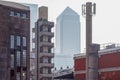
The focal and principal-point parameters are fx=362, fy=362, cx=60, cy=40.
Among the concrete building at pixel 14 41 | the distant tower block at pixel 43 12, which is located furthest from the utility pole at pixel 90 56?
the distant tower block at pixel 43 12

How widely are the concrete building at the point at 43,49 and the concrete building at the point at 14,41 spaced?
22.9 m

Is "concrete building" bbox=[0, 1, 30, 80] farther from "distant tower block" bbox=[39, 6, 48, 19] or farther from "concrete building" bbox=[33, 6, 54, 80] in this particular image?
"distant tower block" bbox=[39, 6, 48, 19]

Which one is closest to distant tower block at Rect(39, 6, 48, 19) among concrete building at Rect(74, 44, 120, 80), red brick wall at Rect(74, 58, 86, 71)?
red brick wall at Rect(74, 58, 86, 71)

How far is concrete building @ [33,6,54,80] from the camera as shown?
93600 mm

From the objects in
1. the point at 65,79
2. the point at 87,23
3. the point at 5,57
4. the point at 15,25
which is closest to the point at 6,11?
the point at 15,25

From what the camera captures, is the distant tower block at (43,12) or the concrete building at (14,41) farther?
the distant tower block at (43,12)

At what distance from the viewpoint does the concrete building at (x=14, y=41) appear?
2622 inches

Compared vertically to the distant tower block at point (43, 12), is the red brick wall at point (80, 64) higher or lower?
lower

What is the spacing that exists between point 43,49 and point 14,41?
26.6m

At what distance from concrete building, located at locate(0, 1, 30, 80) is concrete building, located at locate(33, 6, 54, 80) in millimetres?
22938

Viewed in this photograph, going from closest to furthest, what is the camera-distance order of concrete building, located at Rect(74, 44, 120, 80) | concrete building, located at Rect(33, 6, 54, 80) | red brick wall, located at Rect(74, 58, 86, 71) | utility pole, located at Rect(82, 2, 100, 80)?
concrete building, located at Rect(74, 44, 120, 80)
utility pole, located at Rect(82, 2, 100, 80)
red brick wall, located at Rect(74, 58, 86, 71)
concrete building, located at Rect(33, 6, 54, 80)

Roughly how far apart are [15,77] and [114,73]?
62.6 ft

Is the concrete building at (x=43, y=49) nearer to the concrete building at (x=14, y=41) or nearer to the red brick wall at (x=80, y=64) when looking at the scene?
the red brick wall at (x=80, y=64)

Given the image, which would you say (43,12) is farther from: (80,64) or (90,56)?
(90,56)
